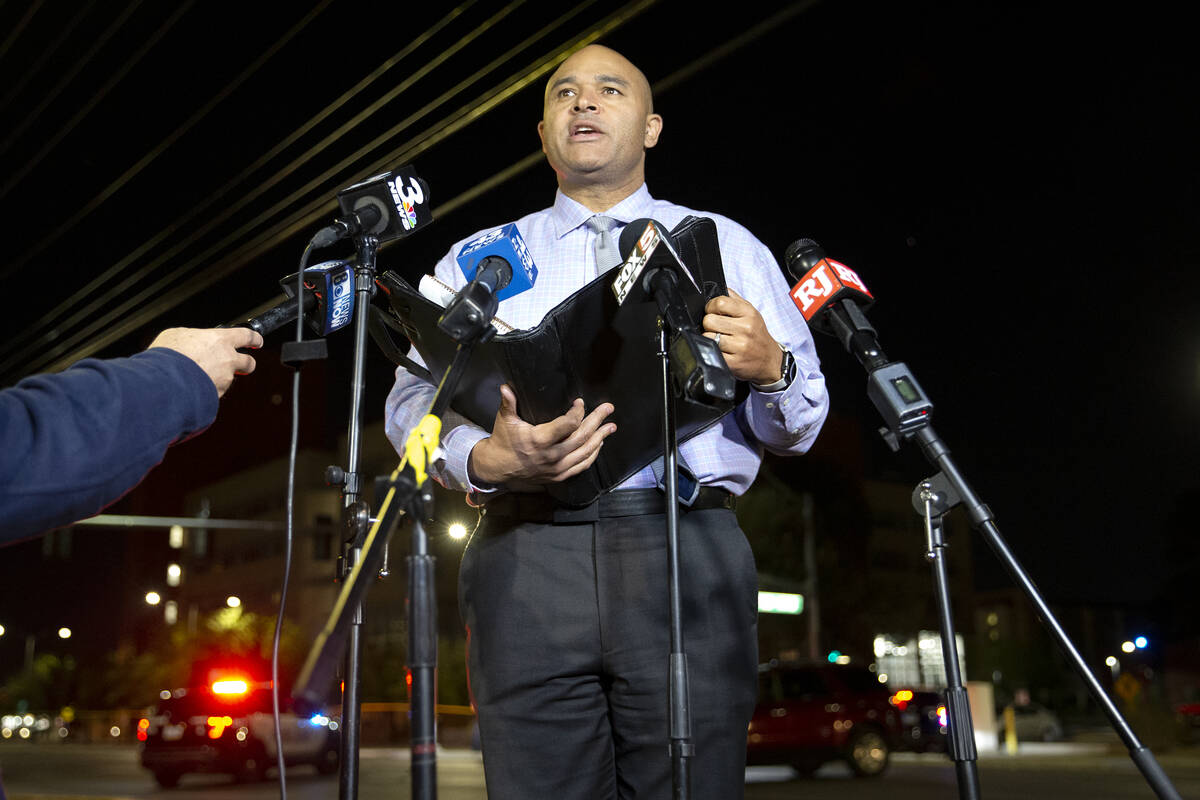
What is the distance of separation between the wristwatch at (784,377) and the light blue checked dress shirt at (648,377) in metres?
0.02

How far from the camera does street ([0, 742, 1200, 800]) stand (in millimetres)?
10445

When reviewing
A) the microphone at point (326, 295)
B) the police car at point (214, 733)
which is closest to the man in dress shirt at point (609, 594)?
the microphone at point (326, 295)

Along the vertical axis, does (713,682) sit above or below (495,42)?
below

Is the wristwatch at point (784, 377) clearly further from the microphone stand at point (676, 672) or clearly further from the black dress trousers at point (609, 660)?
the microphone stand at point (676, 672)

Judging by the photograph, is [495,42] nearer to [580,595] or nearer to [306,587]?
[580,595]

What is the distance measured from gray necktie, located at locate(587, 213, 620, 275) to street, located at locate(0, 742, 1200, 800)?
22.9 ft

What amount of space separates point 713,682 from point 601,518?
1.38 feet

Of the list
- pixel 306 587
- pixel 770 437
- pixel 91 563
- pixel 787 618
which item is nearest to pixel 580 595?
pixel 770 437

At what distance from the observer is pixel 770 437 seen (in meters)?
2.33

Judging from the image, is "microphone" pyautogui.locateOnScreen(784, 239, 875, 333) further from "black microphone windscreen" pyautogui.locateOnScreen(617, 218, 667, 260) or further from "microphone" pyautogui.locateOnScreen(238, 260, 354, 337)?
"microphone" pyautogui.locateOnScreen(238, 260, 354, 337)

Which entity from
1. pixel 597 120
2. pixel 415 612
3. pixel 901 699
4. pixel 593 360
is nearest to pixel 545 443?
pixel 593 360

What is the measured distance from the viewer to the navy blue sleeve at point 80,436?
1334mm

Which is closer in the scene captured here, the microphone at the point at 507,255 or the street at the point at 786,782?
the microphone at the point at 507,255

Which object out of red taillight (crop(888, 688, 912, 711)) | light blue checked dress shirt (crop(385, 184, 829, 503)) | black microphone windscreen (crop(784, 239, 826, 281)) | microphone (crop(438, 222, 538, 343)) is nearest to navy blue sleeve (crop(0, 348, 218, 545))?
microphone (crop(438, 222, 538, 343))
